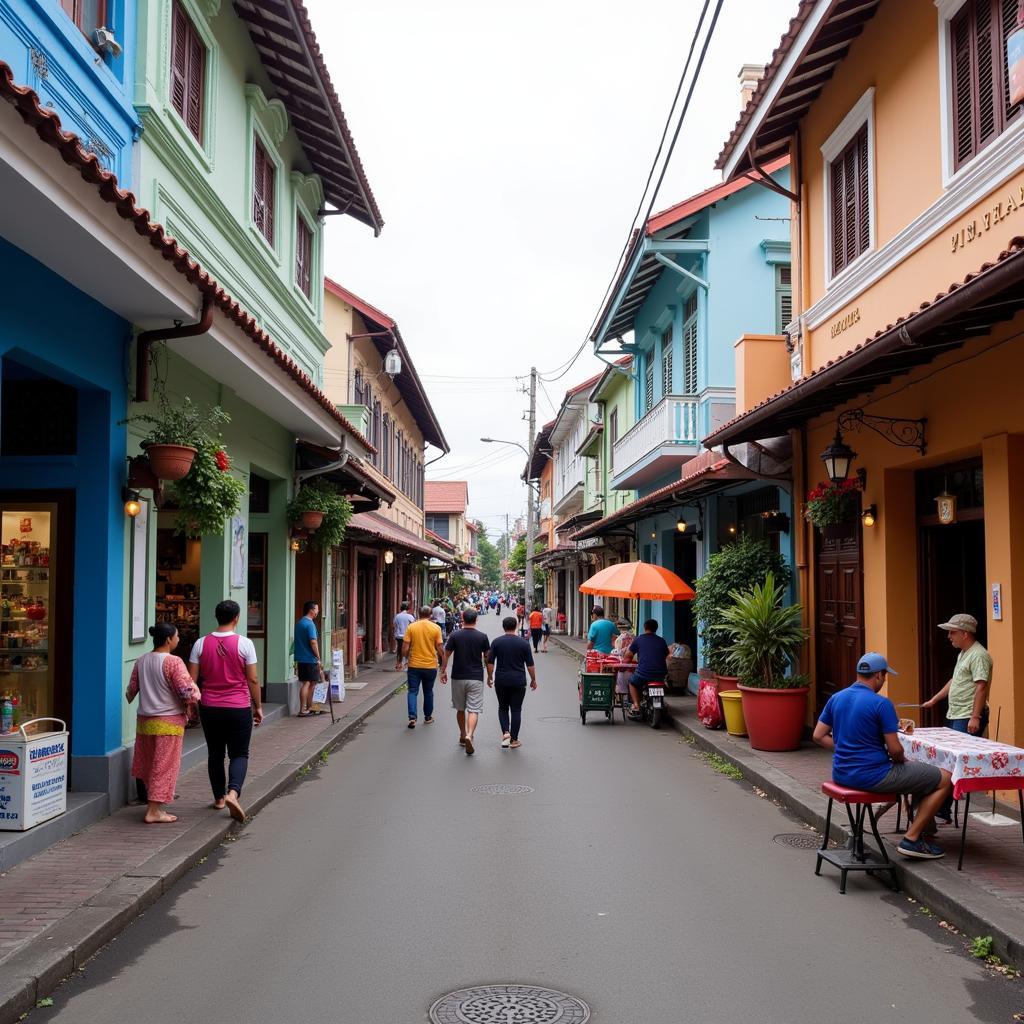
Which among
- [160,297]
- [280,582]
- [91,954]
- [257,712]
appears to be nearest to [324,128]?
[280,582]

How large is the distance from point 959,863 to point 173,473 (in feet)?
21.1

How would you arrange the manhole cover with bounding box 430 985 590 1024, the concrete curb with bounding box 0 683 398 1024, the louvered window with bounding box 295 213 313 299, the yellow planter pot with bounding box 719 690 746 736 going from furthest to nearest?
the louvered window with bounding box 295 213 313 299
the yellow planter pot with bounding box 719 690 746 736
the concrete curb with bounding box 0 683 398 1024
the manhole cover with bounding box 430 985 590 1024

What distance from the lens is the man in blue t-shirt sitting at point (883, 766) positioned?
20.4 feet

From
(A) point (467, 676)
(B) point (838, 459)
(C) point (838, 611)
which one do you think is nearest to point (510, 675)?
(A) point (467, 676)

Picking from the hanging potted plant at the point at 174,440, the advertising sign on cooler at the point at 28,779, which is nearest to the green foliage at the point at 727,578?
the hanging potted plant at the point at 174,440

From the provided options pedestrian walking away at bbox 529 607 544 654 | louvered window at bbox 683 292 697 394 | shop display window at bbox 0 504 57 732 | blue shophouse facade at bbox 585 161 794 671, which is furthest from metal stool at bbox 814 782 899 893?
pedestrian walking away at bbox 529 607 544 654

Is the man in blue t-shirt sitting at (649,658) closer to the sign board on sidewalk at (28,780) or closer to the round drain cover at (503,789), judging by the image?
the round drain cover at (503,789)

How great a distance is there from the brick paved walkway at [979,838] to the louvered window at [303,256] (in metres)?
10.2

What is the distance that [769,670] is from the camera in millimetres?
11109

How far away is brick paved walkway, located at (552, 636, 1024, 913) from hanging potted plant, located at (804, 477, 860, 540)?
256 cm

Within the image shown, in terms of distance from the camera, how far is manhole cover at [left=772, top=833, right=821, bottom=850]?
7.23 m

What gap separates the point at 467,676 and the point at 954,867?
676 cm

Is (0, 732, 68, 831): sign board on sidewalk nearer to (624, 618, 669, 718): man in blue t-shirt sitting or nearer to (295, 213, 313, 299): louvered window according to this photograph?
(624, 618, 669, 718): man in blue t-shirt sitting

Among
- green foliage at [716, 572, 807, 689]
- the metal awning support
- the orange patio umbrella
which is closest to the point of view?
green foliage at [716, 572, 807, 689]
